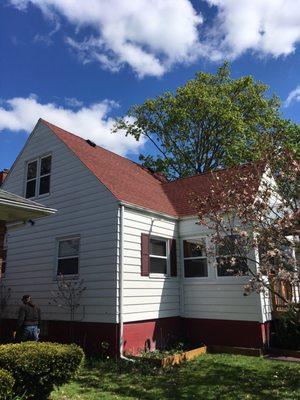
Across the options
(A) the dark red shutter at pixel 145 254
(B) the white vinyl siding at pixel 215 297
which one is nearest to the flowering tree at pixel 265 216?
(B) the white vinyl siding at pixel 215 297

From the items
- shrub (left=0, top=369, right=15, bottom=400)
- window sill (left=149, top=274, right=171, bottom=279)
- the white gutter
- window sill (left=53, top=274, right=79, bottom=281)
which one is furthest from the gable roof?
shrub (left=0, top=369, right=15, bottom=400)

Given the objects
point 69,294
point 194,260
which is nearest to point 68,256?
point 69,294

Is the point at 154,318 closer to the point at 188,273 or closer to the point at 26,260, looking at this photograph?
the point at 188,273

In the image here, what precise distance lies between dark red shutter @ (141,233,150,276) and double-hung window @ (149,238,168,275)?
1.39 ft

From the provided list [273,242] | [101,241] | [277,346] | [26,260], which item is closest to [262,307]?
[277,346]

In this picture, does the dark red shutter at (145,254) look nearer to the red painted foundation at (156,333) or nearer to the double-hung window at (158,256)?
the double-hung window at (158,256)

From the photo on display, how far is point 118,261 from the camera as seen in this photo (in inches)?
449

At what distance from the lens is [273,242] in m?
8.29

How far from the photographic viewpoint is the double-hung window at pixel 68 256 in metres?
12.8

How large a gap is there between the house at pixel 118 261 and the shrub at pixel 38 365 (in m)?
4.27

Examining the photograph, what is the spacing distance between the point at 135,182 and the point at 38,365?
9.79 metres

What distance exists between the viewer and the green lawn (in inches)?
296

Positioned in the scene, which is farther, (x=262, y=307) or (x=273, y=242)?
(x=262, y=307)

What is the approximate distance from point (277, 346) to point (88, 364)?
18.9 ft
